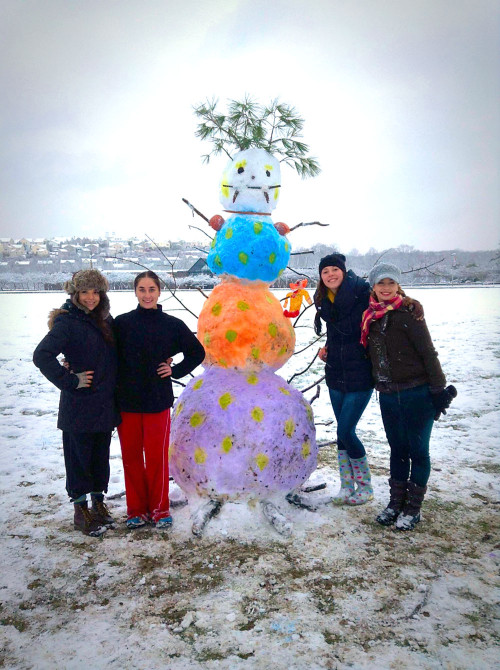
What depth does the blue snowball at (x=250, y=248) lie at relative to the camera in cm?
266

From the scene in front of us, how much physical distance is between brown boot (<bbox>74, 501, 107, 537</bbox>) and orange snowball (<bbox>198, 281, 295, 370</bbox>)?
46.1 inches

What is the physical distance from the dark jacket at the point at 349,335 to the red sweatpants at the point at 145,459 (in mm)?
1156

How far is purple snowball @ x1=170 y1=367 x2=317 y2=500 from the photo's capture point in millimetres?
2533

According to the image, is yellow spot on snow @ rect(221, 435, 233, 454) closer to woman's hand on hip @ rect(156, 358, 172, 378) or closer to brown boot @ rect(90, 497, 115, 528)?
woman's hand on hip @ rect(156, 358, 172, 378)

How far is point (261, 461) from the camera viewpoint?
2537 mm

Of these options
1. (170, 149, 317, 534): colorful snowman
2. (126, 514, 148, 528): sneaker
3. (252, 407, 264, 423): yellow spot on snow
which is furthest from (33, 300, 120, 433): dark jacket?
(252, 407, 264, 423): yellow spot on snow

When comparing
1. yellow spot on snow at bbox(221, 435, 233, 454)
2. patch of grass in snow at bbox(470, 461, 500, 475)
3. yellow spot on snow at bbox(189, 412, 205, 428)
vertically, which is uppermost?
yellow spot on snow at bbox(189, 412, 205, 428)

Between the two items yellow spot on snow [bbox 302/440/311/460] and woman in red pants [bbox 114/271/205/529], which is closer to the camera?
woman in red pants [bbox 114/271/205/529]

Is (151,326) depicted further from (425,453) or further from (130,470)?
(425,453)

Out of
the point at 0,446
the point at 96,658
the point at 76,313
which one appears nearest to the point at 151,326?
the point at 76,313

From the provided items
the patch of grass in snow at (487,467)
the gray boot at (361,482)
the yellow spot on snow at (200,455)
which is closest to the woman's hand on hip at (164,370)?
the yellow spot on snow at (200,455)

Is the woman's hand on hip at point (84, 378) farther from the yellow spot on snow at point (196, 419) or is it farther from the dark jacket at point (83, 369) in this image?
the yellow spot on snow at point (196, 419)

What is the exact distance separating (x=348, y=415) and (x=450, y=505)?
1.02 meters

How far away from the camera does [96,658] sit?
5.47ft
